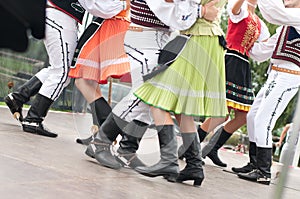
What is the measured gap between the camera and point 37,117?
4.72 m

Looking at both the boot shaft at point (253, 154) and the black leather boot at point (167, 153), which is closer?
the black leather boot at point (167, 153)

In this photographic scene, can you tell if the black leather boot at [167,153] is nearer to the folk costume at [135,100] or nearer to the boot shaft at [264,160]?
the folk costume at [135,100]

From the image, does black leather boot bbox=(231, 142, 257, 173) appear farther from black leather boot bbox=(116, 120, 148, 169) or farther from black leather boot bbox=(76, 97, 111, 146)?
black leather boot bbox=(76, 97, 111, 146)

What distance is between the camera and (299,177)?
19.7ft

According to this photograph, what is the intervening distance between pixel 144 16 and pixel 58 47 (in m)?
1.03

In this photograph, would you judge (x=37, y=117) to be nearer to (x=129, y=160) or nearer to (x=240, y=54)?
(x=129, y=160)

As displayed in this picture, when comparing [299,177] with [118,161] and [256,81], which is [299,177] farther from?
[256,81]

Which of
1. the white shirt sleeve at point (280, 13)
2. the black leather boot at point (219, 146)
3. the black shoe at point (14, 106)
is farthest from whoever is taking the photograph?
the black leather boot at point (219, 146)

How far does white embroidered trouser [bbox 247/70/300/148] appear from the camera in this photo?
4.52 meters

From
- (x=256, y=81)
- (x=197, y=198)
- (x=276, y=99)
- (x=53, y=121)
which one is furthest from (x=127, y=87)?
(x=256, y=81)

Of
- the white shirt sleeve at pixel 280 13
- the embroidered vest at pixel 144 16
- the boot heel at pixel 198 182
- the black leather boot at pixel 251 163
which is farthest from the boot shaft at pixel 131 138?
the black leather boot at pixel 251 163

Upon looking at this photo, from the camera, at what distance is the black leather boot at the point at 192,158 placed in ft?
12.4

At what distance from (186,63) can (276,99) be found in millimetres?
1111

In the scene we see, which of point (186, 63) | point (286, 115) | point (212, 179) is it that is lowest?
point (286, 115)
